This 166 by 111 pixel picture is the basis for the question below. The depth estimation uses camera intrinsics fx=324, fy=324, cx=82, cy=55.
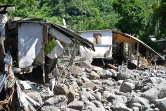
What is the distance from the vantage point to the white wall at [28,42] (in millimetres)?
11312

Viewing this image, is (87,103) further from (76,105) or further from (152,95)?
(152,95)

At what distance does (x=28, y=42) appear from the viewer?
37.5ft

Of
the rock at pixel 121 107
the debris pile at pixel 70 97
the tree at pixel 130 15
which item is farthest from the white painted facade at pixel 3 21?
the tree at pixel 130 15

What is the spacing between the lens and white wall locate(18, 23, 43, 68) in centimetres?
1131

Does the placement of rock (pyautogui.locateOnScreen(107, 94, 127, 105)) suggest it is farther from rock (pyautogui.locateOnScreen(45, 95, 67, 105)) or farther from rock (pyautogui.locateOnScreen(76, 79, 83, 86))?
rock (pyautogui.locateOnScreen(76, 79, 83, 86))

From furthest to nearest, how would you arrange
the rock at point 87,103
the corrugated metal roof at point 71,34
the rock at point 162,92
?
1. the rock at point 162,92
2. the corrugated metal roof at point 71,34
3. the rock at point 87,103

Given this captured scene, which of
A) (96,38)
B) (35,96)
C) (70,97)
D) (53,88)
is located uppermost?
(96,38)

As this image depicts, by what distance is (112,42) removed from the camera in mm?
23750

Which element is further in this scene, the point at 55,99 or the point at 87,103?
the point at 87,103

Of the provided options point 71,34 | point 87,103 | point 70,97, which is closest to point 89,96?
point 87,103

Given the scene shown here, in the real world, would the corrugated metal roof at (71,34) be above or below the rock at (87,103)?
above

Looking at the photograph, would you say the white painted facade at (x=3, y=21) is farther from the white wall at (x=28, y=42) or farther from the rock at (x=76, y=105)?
the rock at (x=76, y=105)

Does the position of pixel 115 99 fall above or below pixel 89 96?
below

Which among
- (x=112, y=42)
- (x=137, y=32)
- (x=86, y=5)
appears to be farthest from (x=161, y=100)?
(x=86, y=5)
